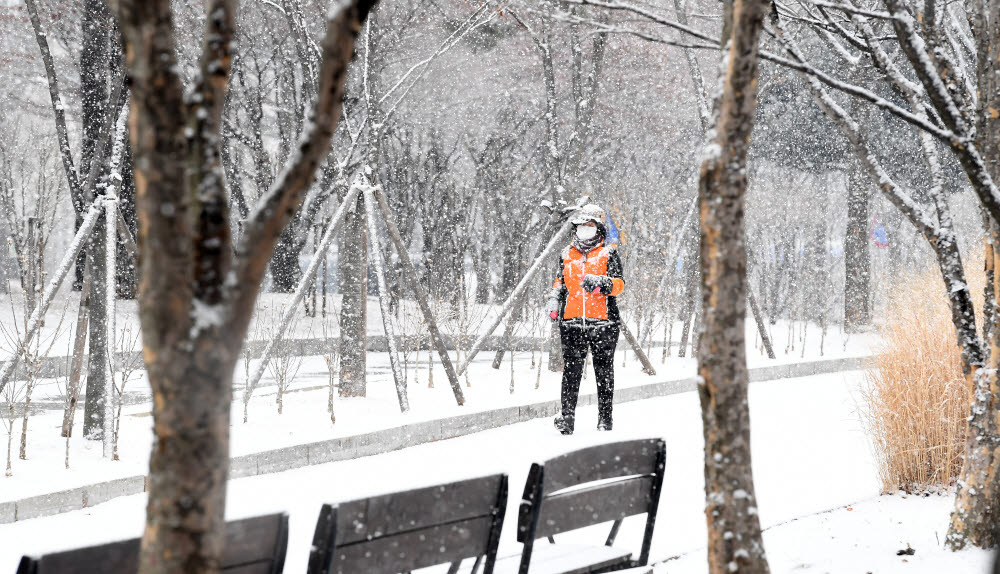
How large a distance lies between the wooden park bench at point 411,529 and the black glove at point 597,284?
4700mm

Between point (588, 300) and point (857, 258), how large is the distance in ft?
46.6

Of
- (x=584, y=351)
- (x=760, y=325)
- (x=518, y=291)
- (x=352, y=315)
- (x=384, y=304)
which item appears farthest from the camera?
(x=760, y=325)

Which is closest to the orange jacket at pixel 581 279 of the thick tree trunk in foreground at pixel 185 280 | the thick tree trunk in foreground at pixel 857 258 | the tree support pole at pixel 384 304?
the tree support pole at pixel 384 304

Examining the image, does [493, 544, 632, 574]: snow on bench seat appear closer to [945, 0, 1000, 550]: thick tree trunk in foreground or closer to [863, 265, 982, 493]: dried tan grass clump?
[945, 0, 1000, 550]: thick tree trunk in foreground

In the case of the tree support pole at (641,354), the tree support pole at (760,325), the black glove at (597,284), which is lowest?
the tree support pole at (641,354)

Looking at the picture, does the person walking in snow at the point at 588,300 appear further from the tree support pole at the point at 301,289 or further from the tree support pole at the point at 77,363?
the tree support pole at the point at 77,363

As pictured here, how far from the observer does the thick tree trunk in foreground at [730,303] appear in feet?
10.3

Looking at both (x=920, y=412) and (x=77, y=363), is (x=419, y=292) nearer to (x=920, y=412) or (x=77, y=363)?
(x=77, y=363)

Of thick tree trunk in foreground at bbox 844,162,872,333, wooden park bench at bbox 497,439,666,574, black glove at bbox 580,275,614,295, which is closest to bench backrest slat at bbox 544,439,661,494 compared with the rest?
wooden park bench at bbox 497,439,666,574

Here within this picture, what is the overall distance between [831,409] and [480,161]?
1316cm

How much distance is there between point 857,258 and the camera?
20859 millimetres

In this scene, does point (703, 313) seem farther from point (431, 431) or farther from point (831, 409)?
point (831, 409)

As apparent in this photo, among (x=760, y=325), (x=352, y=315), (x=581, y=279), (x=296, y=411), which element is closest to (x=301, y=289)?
(x=296, y=411)

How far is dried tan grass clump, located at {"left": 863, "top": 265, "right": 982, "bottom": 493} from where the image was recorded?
586cm
